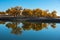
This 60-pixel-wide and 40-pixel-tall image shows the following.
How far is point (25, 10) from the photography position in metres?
37.4

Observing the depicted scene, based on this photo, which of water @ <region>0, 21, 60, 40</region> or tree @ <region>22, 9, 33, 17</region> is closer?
water @ <region>0, 21, 60, 40</region>

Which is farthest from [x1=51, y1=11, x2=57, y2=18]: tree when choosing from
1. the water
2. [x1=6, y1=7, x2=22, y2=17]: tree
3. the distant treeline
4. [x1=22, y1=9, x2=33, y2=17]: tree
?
the water

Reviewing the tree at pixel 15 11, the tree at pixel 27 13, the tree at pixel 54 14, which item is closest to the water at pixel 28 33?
the tree at pixel 54 14

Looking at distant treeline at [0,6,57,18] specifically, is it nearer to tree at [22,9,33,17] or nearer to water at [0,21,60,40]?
tree at [22,9,33,17]

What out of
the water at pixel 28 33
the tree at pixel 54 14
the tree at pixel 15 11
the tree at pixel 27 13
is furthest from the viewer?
the tree at pixel 27 13

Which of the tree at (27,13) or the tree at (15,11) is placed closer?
the tree at (15,11)

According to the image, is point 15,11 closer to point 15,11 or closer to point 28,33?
point 15,11

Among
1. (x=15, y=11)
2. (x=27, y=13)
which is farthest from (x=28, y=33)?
(x=27, y=13)

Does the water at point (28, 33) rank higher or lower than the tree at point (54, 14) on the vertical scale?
higher

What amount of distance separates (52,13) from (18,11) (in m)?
7.94

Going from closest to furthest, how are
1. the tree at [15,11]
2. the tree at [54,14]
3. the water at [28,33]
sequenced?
the water at [28,33] → the tree at [54,14] → the tree at [15,11]

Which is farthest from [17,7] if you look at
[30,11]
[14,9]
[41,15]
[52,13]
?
[52,13]

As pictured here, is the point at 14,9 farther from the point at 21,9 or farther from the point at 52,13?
the point at 52,13

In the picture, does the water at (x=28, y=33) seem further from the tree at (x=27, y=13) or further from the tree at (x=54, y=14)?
the tree at (x=27, y=13)
